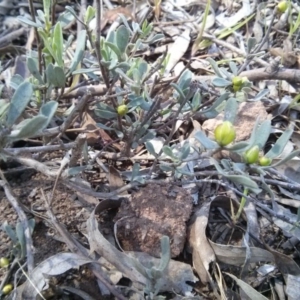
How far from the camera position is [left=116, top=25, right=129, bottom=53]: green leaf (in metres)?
1.37

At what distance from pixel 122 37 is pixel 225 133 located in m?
0.50

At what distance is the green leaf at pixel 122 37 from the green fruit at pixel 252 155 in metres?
0.51

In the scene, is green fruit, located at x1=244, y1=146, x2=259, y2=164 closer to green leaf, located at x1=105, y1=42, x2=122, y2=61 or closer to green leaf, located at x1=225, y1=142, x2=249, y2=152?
green leaf, located at x1=225, y1=142, x2=249, y2=152

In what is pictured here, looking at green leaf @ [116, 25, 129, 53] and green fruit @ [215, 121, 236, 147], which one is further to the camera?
green leaf @ [116, 25, 129, 53]

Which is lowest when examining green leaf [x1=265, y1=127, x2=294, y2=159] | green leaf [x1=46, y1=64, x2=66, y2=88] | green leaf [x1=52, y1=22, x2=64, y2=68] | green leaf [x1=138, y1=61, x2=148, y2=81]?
green leaf [x1=265, y1=127, x2=294, y2=159]

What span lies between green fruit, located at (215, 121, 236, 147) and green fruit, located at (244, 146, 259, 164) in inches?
3.0

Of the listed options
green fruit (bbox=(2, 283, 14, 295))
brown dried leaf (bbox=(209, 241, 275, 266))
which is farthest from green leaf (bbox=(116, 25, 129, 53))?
green fruit (bbox=(2, 283, 14, 295))

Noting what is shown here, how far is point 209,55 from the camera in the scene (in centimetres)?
202

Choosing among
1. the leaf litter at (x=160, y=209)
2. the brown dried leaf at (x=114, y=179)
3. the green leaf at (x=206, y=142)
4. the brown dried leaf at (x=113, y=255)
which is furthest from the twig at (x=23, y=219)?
the green leaf at (x=206, y=142)

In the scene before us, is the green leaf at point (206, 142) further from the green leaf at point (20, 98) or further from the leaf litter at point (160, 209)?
the green leaf at point (20, 98)

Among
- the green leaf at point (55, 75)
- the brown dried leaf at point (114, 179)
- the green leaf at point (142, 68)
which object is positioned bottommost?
the brown dried leaf at point (114, 179)

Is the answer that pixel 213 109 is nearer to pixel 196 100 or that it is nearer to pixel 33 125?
pixel 196 100

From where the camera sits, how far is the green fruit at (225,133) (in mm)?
1069

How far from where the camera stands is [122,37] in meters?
1.39
